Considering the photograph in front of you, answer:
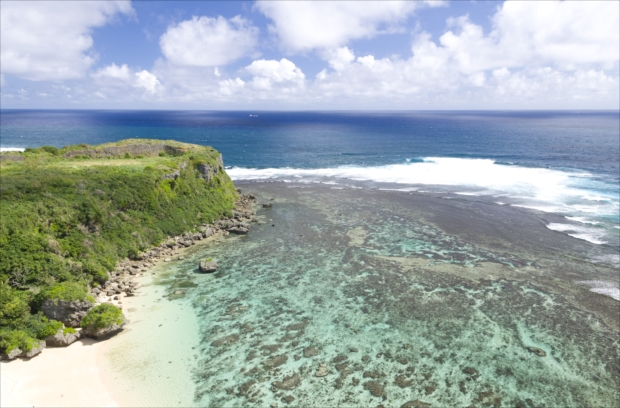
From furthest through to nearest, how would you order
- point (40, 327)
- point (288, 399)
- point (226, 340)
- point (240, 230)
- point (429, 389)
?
point (240, 230), point (226, 340), point (40, 327), point (429, 389), point (288, 399)

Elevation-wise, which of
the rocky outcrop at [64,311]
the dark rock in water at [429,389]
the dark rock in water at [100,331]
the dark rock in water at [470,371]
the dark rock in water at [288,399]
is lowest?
the dark rock in water at [429,389]

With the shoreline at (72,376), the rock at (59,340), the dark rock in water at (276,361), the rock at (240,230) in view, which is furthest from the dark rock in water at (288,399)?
the rock at (240,230)

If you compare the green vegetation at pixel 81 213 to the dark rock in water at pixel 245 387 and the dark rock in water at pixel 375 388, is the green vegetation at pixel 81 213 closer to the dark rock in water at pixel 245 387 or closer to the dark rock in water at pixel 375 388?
the dark rock in water at pixel 245 387

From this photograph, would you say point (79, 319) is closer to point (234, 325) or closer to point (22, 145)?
point (234, 325)

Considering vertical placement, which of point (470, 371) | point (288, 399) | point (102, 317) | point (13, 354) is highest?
point (102, 317)

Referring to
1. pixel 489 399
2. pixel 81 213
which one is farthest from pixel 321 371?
pixel 81 213

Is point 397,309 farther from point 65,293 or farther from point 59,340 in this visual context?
point 65,293
